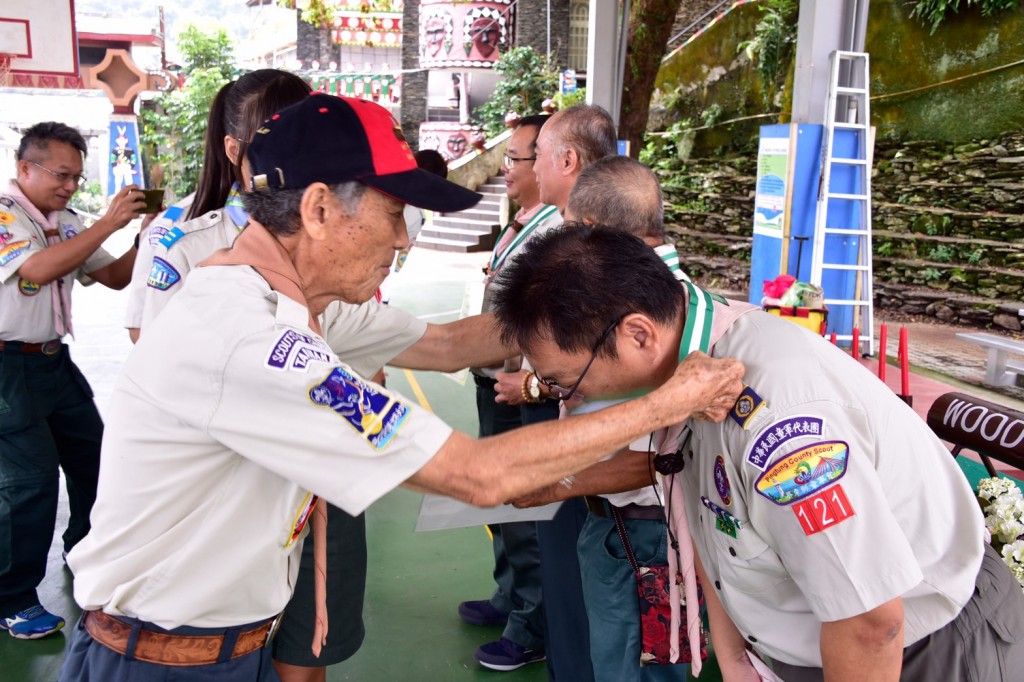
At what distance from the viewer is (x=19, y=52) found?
6.85 m

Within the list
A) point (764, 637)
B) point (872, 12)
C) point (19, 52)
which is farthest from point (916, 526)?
point (872, 12)

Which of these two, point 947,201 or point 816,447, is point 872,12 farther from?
point 816,447

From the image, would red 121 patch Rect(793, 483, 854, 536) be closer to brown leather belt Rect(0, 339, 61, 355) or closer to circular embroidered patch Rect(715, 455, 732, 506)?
circular embroidered patch Rect(715, 455, 732, 506)

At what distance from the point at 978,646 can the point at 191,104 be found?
1886cm

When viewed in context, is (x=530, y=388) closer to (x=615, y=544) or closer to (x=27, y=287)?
(x=615, y=544)

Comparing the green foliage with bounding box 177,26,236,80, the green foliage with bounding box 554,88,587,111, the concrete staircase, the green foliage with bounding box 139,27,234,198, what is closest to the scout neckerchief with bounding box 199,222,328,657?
the green foliage with bounding box 554,88,587,111

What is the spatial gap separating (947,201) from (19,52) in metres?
10.0

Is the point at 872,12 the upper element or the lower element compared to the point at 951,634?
upper

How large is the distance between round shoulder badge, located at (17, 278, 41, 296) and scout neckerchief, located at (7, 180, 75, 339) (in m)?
0.07

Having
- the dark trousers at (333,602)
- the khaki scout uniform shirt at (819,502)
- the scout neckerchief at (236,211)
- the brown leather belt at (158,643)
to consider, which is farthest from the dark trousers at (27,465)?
the khaki scout uniform shirt at (819,502)

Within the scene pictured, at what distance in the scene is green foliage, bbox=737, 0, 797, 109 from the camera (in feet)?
39.7

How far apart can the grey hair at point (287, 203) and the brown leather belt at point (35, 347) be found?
2430 millimetres

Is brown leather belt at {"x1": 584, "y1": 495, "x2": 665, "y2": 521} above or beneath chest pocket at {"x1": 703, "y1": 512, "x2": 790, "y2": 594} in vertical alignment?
beneath

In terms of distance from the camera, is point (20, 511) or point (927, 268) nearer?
point (20, 511)
